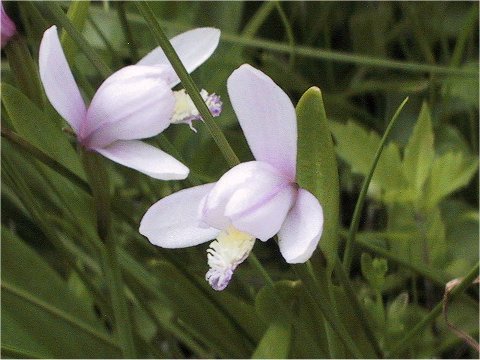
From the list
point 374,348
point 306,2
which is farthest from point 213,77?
point 374,348

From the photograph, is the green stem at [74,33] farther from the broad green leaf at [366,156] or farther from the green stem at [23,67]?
the broad green leaf at [366,156]

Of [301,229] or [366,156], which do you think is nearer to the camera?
[301,229]

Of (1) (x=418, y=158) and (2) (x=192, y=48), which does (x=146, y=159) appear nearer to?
(2) (x=192, y=48)

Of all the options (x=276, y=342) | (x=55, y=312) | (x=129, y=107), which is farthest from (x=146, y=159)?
(x=55, y=312)

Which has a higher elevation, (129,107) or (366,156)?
(129,107)

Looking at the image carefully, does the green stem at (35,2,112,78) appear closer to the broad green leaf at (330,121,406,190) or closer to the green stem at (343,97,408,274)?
the green stem at (343,97,408,274)

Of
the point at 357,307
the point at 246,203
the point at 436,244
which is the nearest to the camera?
the point at 246,203

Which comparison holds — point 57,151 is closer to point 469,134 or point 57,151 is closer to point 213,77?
point 213,77
